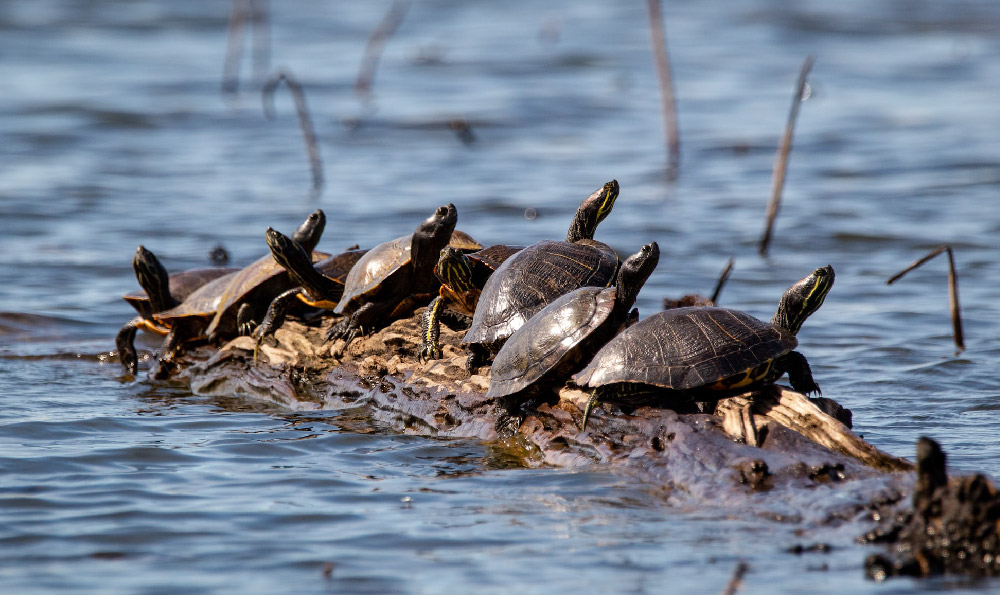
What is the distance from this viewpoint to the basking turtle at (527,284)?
182 inches

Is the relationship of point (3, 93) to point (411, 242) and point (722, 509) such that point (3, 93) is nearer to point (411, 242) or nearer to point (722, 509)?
point (411, 242)

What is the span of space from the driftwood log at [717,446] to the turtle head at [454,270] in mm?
295

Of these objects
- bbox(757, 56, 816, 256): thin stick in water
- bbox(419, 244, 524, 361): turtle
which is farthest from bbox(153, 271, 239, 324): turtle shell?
bbox(757, 56, 816, 256): thin stick in water

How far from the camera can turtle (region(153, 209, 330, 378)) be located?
5820 mm

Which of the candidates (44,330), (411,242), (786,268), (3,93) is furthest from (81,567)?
(3,93)

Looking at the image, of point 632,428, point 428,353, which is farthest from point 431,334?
point 632,428

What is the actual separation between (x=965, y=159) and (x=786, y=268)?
17.4 ft

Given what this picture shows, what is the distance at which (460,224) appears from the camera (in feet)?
35.1

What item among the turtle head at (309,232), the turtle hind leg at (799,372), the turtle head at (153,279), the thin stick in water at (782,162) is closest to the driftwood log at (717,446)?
the turtle hind leg at (799,372)

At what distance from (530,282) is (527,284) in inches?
0.7

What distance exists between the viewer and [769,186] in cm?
1238

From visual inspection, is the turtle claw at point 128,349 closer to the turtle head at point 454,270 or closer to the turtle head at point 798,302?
the turtle head at point 454,270

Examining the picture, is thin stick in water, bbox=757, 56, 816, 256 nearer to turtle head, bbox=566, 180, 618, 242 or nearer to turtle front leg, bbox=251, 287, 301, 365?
turtle head, bbox=566, 180, 618, 242

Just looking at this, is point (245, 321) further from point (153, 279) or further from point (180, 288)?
point (180, 288)
